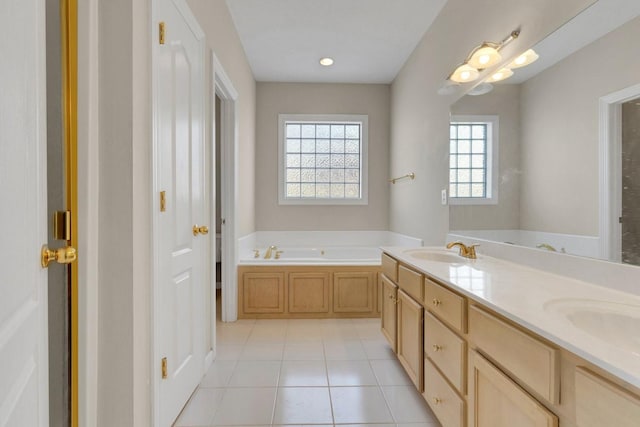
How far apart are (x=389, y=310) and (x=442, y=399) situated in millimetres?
868

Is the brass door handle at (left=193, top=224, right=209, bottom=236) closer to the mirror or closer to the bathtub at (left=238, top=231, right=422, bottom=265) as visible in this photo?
the mirror

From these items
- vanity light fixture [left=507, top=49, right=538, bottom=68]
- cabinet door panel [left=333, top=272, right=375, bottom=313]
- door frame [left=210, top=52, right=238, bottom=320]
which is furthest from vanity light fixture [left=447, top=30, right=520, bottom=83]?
cabinet door panel [left=333, top=272, right=375, bottom=313]

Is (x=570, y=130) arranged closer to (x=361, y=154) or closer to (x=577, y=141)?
(x=577, y=141)

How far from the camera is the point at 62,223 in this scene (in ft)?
3.51

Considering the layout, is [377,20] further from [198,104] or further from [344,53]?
[198,104]

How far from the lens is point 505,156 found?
6.13ft

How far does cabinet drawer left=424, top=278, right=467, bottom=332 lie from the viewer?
4.23 feet

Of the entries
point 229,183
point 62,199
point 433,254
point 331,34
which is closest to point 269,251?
point 229,183

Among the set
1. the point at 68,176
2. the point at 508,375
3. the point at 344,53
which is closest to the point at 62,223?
the point at 68,176

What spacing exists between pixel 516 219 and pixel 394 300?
889 millimetres

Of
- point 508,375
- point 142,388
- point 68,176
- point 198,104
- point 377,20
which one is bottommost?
point 142,388

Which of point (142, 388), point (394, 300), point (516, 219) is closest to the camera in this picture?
point (142, 388)

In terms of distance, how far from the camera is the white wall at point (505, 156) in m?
1.77

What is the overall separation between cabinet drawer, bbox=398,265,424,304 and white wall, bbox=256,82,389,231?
89.0 inches
